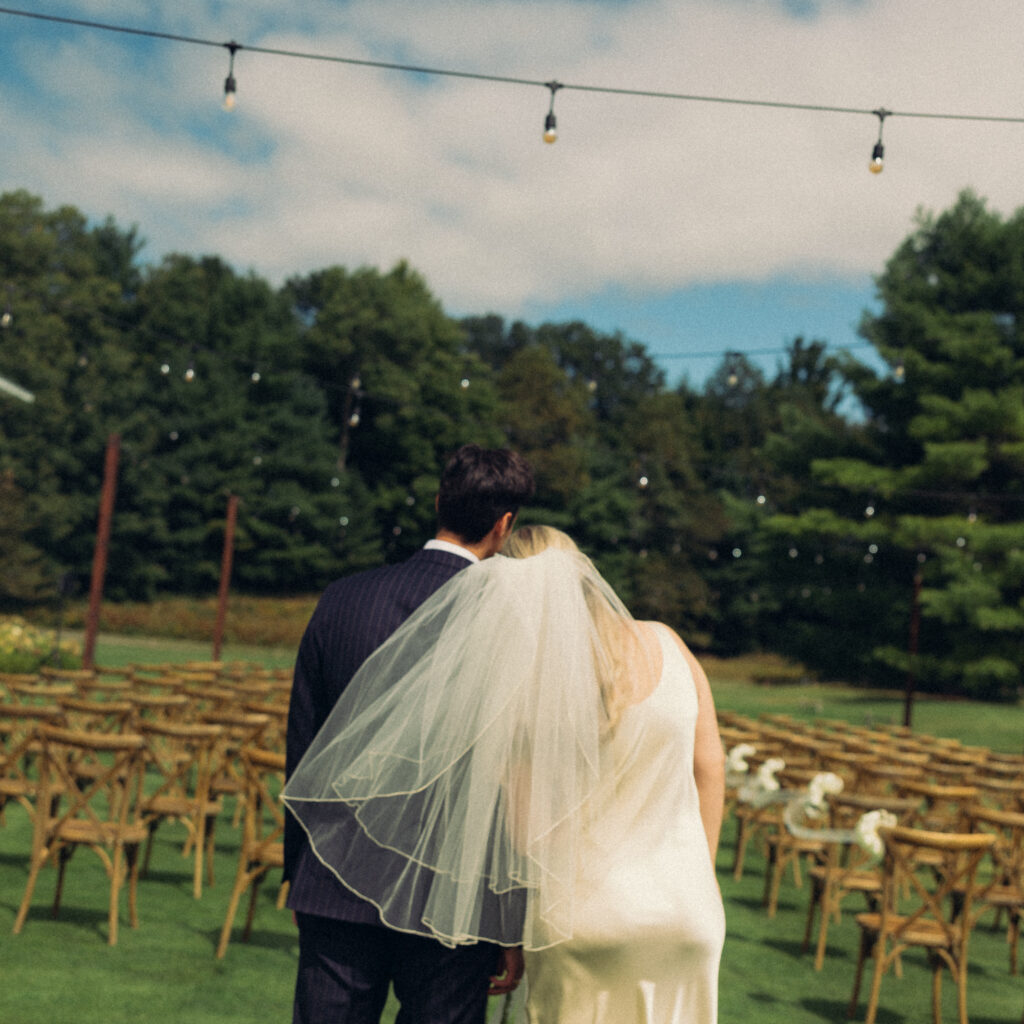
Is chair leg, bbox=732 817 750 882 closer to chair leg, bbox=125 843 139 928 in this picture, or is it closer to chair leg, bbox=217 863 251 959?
chair leg, bbox=217 863 251 959

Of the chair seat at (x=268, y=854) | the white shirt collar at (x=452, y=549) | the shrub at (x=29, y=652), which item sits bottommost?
the shrub at (x=29, y=652)

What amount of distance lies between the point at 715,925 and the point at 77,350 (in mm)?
56497

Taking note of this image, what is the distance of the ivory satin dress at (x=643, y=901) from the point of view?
2553 mm

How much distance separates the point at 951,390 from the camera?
3869 cm

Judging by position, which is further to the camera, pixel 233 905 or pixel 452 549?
pixel 233 905

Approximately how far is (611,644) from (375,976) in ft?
2.68

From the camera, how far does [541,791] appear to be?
2545mm

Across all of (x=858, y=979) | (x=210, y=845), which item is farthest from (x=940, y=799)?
(x=210, y=845)

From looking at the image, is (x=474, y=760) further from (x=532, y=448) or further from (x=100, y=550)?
(x=532, y=448)

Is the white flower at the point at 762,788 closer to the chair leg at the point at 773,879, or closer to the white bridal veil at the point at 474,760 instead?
the chair leg at the point at 773,879

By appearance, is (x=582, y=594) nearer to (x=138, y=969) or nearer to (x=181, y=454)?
(x=138, y=969)

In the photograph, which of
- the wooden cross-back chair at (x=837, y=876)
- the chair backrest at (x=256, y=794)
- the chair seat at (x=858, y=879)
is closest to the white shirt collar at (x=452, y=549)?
the chair backrest at (x=256, y=794)

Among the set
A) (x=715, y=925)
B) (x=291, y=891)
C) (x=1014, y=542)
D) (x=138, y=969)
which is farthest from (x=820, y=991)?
(x=1014, y=542)

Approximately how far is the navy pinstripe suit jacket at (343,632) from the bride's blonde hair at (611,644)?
0.62ft
